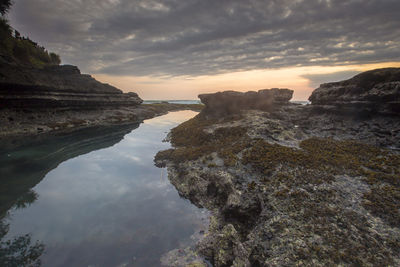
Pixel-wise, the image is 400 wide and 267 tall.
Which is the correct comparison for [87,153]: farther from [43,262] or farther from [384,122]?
[384,122]

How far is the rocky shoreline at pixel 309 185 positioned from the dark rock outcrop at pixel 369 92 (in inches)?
4.4

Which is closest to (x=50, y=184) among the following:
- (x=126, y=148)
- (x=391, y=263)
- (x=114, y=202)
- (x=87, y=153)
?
(x=114, y=202)

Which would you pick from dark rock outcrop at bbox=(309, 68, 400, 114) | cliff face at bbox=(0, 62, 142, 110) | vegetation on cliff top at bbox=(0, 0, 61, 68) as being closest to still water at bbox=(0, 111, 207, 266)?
cliff face at bbox=(0, 62, 142, 110)

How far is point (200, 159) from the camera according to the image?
20406 millimetres

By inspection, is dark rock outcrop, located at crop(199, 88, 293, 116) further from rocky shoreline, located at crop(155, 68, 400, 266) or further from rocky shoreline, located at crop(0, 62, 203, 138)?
rocky shoreline, located at crop(0, 62, 203, 138)

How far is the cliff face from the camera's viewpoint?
37.9m

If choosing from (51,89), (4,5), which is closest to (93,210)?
(51,89)

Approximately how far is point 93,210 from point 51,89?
46.9 meters

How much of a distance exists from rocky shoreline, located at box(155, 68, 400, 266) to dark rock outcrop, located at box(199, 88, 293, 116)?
15.4 meters

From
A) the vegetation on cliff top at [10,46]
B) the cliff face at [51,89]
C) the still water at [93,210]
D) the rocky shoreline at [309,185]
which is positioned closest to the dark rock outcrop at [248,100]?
the rocky shoreline at [309,185]

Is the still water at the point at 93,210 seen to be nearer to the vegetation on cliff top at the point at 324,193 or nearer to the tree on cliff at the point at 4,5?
the vegetation on cliff top at the point at 324,193

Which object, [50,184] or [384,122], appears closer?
[50,184]

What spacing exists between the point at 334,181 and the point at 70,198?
20.3 m

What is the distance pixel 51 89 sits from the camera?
45562 millimetres
